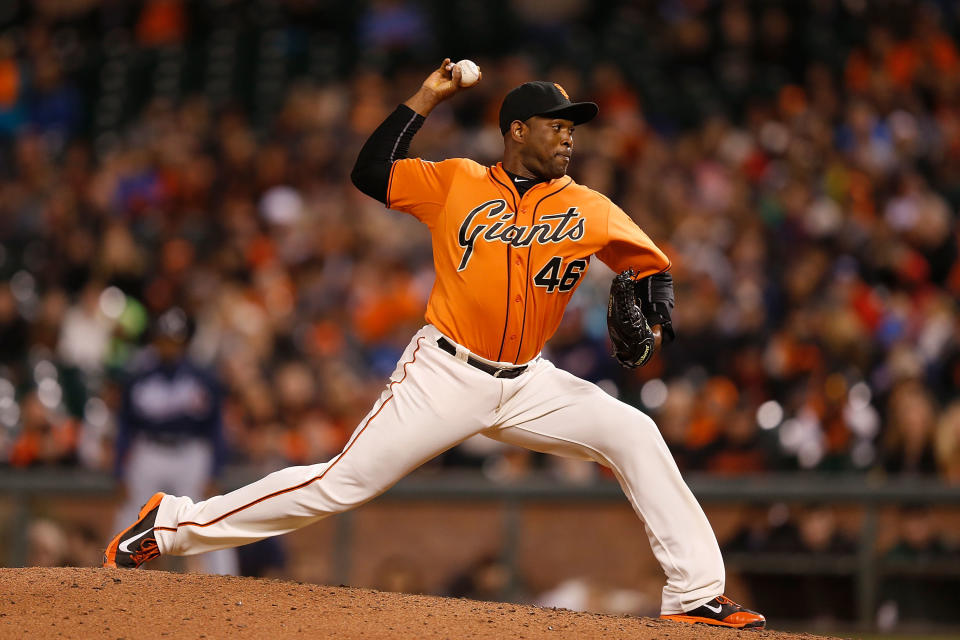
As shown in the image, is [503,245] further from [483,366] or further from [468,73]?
[468,73]

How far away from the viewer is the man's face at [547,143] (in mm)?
4691

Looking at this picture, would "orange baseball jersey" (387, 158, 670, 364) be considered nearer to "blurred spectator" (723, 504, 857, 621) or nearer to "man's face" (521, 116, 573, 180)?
"man's face" (521, 116, 573, 180)

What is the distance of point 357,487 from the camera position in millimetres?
4551

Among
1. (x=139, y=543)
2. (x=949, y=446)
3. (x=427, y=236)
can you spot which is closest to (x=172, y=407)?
(x=427, y=236)

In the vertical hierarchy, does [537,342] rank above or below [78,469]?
above

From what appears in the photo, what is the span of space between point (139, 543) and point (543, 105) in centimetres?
209

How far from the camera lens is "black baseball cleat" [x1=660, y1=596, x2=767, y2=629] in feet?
15.5

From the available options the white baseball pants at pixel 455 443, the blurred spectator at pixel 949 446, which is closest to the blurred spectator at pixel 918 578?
the blurred spectator at pixel 949 446

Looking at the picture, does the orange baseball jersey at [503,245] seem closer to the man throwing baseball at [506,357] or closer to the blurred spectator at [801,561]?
the man throwing baseball at [506,357]

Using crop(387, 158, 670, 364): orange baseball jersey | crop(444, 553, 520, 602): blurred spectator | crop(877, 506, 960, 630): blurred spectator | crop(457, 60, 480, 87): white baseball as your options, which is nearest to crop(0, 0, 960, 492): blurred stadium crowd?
crop(877, 506, 960, 630): blurred spectator

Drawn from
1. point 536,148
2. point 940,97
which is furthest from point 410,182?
point 940,97

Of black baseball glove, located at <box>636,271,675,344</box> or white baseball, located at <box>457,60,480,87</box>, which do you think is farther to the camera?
black baseball glove, located at <box>636,271,675,344</box>

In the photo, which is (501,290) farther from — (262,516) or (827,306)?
(827,306)

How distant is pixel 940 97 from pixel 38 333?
7.25m
